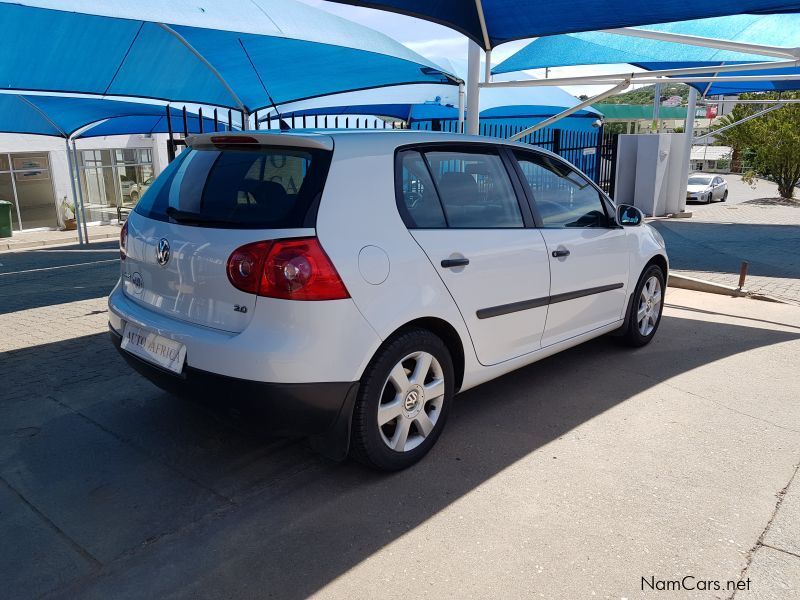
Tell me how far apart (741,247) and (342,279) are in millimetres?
11063

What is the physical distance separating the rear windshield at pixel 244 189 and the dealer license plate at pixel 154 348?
1.91ft

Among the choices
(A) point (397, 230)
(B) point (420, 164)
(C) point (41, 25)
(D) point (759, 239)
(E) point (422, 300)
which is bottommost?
(D) point (759, 239)

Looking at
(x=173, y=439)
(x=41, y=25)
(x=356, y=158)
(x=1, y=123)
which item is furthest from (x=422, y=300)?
(x=1, y=123)

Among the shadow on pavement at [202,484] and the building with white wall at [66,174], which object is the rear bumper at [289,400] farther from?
the building with white wall at [66,174]

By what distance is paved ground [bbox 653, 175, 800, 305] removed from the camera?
879 cm

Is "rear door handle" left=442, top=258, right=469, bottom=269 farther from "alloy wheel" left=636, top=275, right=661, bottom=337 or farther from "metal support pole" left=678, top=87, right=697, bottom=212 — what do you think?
"metal support pole" left=678, top=87, right=697, bottom=212

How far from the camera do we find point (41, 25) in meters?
7.23

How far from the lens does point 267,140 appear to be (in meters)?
3.21

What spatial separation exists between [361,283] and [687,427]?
2.37m

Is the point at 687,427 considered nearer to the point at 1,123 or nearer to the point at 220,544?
the point at 220,544

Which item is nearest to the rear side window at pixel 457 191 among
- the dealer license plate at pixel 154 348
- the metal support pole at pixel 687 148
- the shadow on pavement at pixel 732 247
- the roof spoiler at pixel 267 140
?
the roof spoiler at pixel 267 140

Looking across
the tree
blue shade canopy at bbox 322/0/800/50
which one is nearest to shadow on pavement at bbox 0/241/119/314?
blue shade canopy at bbox 322/0/800/50

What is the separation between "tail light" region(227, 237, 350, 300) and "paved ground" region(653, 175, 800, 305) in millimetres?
6775

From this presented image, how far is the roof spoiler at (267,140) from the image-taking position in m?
3.10
